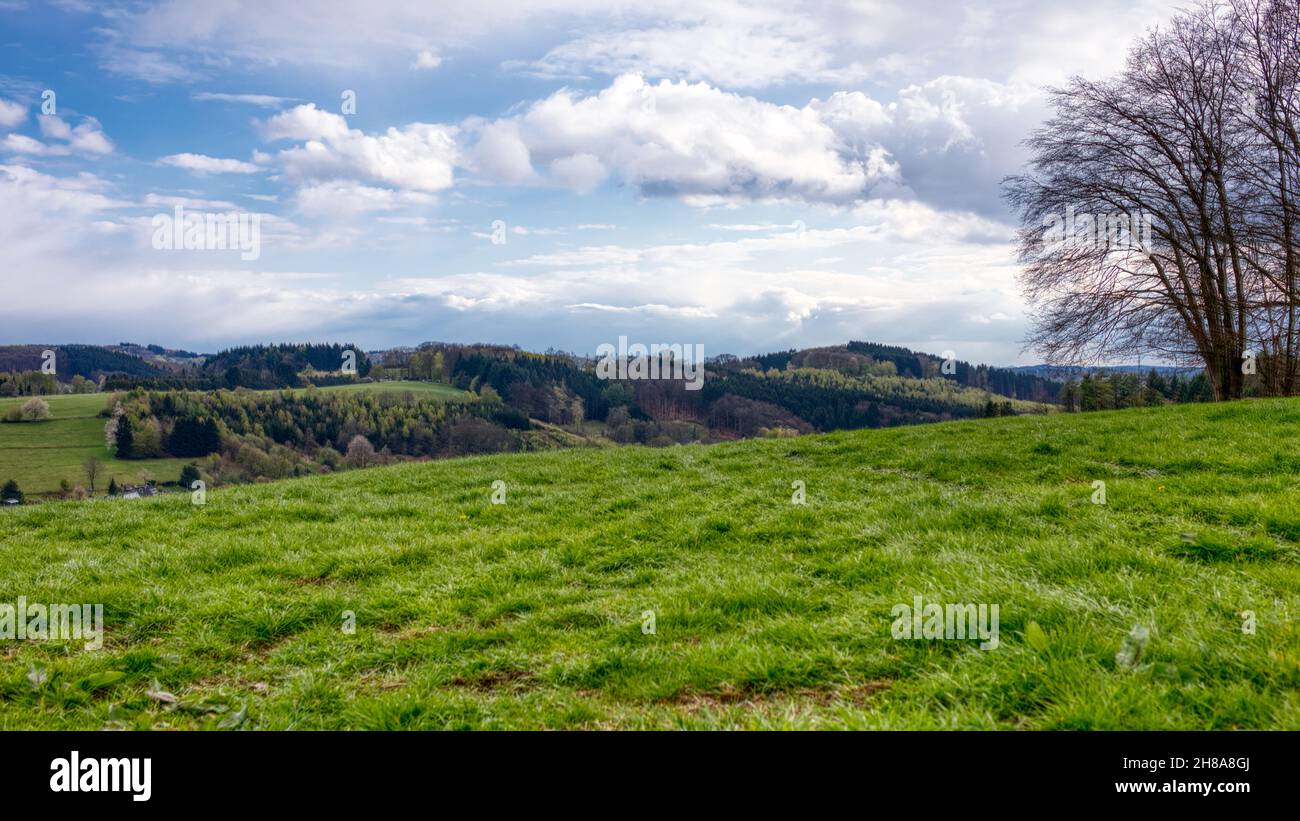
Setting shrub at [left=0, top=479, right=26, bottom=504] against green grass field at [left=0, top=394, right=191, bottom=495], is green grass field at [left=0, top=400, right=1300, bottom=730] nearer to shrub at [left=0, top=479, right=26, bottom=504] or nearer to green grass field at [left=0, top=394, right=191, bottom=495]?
shrub at [left=0, top=479, right=26, bottom=504]

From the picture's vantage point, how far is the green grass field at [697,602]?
194 inches

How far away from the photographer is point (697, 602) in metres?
7.67

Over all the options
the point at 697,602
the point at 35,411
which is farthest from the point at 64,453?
the point at 697,602

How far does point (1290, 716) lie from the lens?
4.05 m

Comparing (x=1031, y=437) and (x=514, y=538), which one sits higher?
(x=1031, y=437)

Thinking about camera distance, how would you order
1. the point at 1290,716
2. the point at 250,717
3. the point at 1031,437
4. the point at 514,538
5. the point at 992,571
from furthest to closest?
the point at 1031,437 < the point at 514,538 < the point at 992,571 < the point at 250,717 < the point at 1290,716

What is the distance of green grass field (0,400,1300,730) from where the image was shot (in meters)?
4.93

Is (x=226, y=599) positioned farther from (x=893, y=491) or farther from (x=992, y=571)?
(x=893, y=491)

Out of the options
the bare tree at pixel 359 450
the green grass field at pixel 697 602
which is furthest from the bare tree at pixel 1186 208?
the bare tree at pixel 359 450

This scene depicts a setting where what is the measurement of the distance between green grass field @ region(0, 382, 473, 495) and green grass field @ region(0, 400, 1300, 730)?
117 m

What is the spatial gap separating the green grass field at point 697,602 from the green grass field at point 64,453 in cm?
11720
